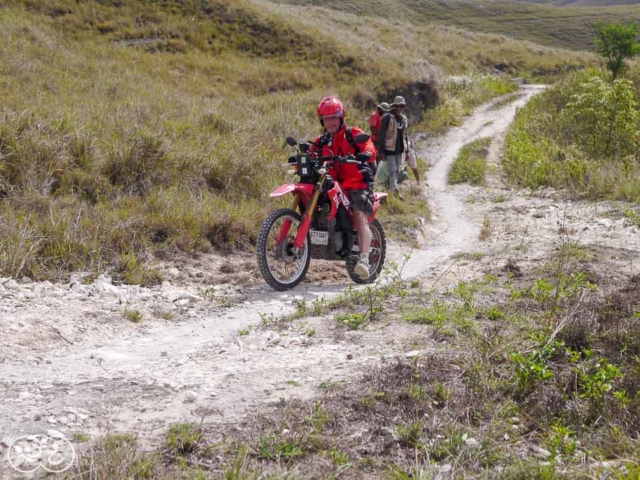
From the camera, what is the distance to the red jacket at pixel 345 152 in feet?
23.6

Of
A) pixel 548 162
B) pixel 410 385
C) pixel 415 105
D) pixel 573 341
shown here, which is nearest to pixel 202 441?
pixel 410 385

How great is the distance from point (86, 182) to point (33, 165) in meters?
0.71

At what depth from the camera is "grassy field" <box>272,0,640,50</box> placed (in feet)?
281

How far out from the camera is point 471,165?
55.5ft

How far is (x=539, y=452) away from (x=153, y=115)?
10433 millimetres

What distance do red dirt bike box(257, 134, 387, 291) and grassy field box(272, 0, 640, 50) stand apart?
250ft

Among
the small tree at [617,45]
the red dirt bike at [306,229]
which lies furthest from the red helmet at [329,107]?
the small tree at [617,45]

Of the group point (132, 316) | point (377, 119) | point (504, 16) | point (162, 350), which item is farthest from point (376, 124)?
point (504, 16)

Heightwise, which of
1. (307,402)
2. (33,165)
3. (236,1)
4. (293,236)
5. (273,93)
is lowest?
(307,402)

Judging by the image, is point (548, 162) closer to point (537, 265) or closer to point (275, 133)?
point (275, 133)

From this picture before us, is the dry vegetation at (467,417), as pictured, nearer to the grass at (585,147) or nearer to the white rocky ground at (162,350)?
the white rocky ground at (162,350)

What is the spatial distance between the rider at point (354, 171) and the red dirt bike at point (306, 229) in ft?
0.40

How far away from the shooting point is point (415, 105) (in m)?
23.8

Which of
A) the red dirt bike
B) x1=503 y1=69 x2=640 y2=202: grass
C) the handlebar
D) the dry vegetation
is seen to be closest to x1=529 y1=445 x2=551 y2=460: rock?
the dry vegetation
